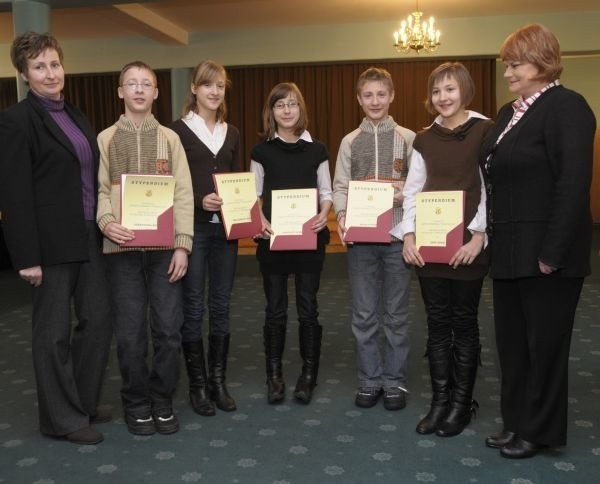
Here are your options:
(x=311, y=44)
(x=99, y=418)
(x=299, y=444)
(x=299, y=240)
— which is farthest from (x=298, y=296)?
(x=311, y=44)

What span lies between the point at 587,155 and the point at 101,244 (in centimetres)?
175

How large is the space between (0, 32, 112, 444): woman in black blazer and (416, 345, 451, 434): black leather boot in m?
1.26

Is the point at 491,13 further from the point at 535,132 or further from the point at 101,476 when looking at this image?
the point at 101,476

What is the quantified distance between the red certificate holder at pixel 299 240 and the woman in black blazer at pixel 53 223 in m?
0.72

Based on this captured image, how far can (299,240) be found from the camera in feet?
9.18

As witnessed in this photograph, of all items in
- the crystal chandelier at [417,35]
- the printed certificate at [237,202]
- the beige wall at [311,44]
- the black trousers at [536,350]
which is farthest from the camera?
the beige wall at [311,44]

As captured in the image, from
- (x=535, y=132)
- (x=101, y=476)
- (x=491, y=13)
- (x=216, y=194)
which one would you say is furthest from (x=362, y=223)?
(x=491, y=13)

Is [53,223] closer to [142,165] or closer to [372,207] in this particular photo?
[142,165]

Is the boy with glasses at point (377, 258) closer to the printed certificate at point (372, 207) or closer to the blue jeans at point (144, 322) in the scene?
the printed certificate at point (372, 207)

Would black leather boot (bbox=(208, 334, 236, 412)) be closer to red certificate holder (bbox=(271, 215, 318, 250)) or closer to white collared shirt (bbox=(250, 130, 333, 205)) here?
red certificate holder (bbox=(271, 215, 318, 250))

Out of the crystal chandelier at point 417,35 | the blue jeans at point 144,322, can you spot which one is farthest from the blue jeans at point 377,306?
the crystal chandelier at point 417,35

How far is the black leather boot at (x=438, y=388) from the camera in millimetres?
2531

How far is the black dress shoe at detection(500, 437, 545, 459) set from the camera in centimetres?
225

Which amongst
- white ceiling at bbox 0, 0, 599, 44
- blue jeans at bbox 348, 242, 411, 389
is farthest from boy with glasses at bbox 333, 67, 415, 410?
white ceiling at bbox 0, 0, 599, 44
